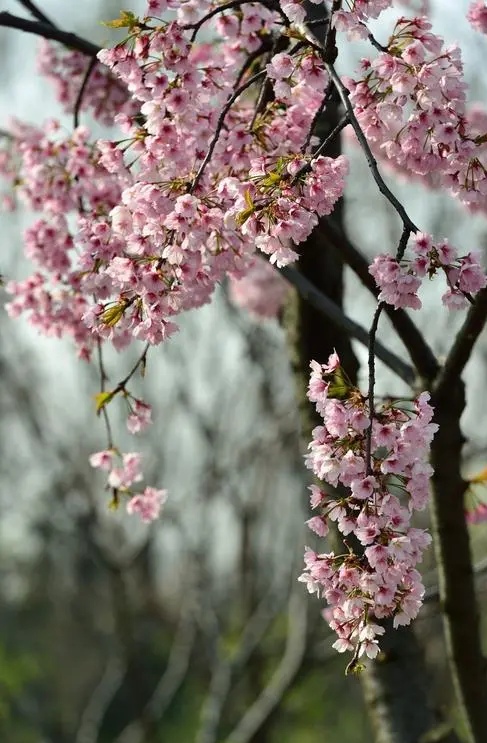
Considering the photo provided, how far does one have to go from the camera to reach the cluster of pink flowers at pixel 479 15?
8.00 feet

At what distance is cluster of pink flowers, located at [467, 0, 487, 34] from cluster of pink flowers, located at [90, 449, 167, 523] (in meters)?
1.57

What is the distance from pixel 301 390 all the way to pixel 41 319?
3.09 ft

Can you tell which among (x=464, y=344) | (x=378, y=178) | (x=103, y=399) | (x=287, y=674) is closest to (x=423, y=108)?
(x=378, y=178)

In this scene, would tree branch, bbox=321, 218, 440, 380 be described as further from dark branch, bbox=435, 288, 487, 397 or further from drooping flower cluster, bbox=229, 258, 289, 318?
drooping flower cluster, bbox=229, 258, 289, 318

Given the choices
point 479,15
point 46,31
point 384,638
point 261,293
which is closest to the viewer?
point 479,15

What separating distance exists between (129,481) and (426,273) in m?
1.42

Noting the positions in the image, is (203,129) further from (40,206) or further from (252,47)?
(40,206)

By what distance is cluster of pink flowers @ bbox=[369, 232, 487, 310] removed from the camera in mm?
1746

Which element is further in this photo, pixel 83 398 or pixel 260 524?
pixel 83 398

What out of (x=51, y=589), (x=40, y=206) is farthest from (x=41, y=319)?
(x=51, y=589)

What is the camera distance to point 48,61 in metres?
3.72

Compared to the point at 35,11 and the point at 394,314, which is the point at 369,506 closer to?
the point at 394,314

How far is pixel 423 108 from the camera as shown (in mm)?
2037

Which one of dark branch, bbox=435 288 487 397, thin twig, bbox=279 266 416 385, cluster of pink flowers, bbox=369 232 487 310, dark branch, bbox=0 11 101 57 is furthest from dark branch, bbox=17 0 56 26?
cluster of pink flowers, bbox=369 232 487 310
